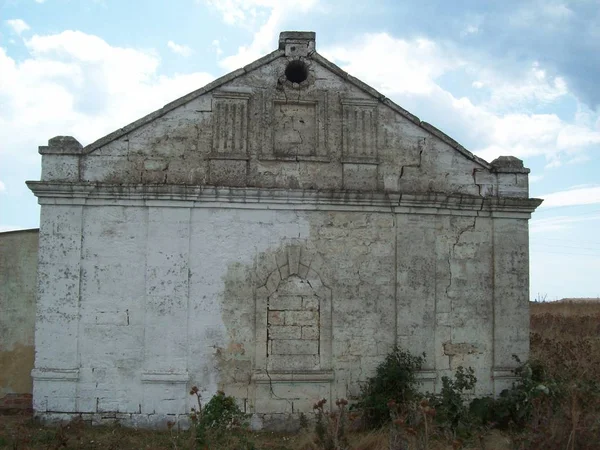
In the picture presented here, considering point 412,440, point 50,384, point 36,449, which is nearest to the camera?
point 412,440

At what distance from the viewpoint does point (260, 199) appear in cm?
867

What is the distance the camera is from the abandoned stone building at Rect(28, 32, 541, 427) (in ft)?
27.5

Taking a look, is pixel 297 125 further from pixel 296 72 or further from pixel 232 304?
pixel 232 304

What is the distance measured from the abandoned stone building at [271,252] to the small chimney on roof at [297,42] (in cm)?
2

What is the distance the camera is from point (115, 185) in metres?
8.45

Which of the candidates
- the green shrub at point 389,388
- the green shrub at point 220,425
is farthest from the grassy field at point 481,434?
the green shrub at point 389,388

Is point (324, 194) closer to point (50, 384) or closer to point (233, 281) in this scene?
point (233, 281)

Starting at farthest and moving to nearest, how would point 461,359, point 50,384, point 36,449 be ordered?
point 461,359, point 50,384, point 36,449

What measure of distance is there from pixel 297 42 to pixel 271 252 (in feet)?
10.6

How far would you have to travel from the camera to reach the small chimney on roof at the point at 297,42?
353 inches

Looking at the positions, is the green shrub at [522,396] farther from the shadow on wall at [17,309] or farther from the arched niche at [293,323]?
the shadow on wall at [17,309]

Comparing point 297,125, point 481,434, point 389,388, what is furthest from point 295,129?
point 481,434

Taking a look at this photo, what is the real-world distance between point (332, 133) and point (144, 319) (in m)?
3.92

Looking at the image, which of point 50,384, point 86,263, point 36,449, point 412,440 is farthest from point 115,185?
point 412,440
